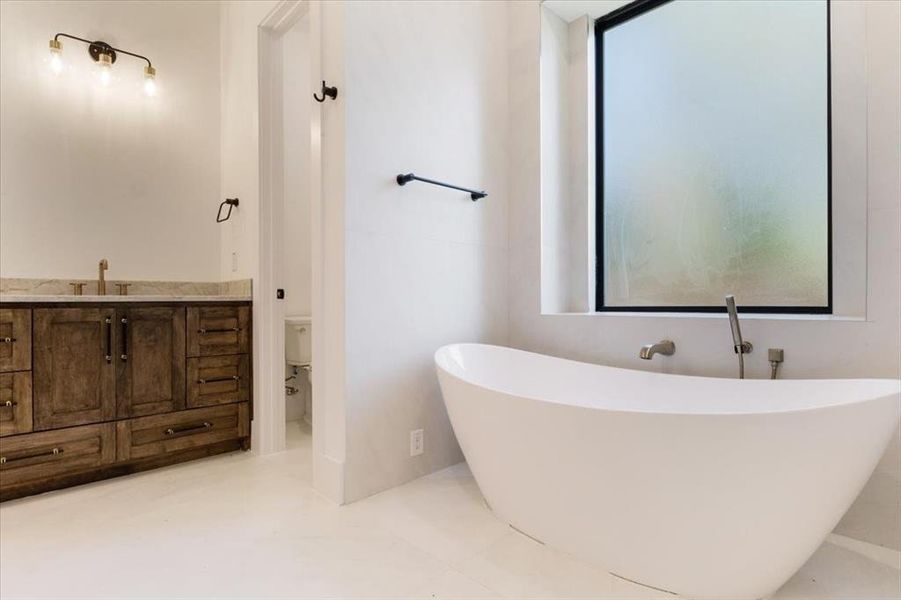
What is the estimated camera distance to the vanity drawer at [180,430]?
6.47 ft

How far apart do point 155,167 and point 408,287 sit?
5.89ft

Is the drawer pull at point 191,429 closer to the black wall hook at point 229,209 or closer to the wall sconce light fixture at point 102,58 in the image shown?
the black wall hook at point 229,209

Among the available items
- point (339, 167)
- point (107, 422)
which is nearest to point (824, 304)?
point (339, 167)

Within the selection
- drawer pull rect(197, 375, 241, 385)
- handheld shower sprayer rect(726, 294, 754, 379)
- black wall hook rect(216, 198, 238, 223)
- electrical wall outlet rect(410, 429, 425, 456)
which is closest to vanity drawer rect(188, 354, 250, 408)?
drawer pull rect(197, 375, 241, 385)

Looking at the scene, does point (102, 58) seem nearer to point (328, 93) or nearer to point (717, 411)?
point (328, 93)

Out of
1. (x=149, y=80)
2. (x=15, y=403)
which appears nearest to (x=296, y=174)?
(x=149, y=80)

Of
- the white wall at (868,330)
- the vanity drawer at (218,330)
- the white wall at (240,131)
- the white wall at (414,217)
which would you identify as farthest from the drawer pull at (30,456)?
the white wall at (868,330)

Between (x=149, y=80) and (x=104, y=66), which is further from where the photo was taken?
(x=149, y=80)

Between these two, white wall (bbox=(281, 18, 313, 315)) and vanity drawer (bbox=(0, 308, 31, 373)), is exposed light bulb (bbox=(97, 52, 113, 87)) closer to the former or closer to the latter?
white wall (bbox=(281, 18, 313, 315))

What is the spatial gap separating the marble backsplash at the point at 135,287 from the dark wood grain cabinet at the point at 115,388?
11.4 inches

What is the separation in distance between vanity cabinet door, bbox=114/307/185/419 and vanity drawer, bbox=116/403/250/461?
49 millimetres

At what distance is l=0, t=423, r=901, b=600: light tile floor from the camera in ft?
3.97

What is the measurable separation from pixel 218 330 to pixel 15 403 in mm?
792

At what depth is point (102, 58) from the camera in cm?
227
